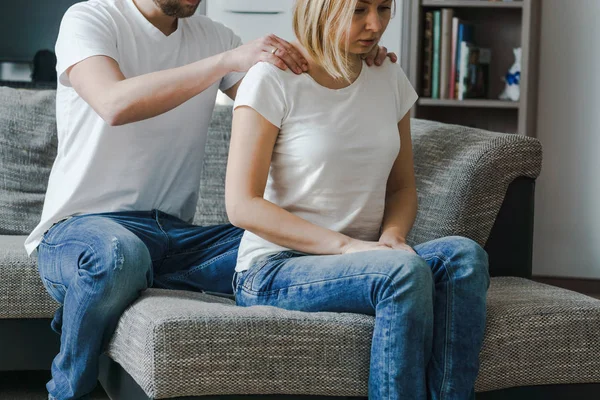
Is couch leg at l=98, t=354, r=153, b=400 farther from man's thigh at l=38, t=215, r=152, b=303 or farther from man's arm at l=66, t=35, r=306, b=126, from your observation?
man's arm at l=66, t=35, r=306, b=126

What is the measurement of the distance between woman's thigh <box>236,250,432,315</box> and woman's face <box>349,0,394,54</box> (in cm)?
40

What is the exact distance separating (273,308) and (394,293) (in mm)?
221

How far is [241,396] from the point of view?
1401mm

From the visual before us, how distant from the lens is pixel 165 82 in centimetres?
165

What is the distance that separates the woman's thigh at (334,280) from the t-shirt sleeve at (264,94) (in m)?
0.25

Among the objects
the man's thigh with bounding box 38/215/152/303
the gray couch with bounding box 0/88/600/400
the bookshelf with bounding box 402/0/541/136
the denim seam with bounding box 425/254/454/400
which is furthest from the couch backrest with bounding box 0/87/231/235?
the bookshelf with bounding box 402/0/541/136

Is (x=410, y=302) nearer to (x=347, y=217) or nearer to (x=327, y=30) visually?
(x=347, y=217)

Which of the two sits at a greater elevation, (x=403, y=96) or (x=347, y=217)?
(x=403, y=96)

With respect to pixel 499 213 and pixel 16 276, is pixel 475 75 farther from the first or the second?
pixel 16 276

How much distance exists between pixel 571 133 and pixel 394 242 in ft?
7.19

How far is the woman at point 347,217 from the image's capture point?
1374mm

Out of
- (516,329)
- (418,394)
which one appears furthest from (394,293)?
(516,329)

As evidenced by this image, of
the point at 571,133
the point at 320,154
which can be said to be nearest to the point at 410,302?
the point at 320,154

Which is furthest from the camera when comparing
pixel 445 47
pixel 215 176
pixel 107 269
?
pixel 445 47
